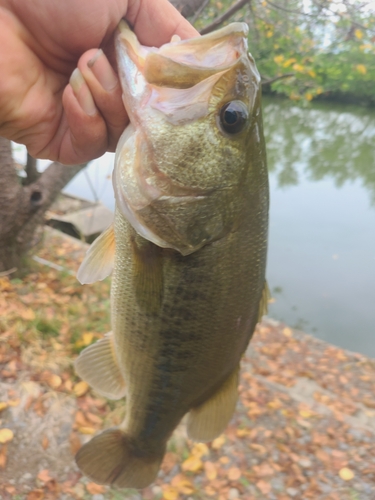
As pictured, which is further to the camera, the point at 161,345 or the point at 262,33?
the point at 262,33

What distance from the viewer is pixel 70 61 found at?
1.51 meters

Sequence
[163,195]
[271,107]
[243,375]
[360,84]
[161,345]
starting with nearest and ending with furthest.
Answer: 1. [163,195]
2. [161,345]
3. [243,375]
4. [271,107]
5. [360,84]

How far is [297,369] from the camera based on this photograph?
4586 mm

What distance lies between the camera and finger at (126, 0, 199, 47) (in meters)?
1.37

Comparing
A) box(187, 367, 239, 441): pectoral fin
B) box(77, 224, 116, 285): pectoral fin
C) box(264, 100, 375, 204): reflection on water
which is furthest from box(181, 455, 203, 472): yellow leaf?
box(264, 100, 375, 204): reflection on water

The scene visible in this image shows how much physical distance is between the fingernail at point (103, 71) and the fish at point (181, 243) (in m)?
0.07

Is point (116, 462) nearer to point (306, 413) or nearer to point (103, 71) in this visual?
point (103, 71)

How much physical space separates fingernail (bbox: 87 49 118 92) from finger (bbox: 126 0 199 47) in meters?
0.23

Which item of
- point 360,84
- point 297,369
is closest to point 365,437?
point 297,369

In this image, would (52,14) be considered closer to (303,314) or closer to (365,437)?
(365,437)

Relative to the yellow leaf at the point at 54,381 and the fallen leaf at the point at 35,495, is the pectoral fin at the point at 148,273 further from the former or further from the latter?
the yellow leaf at the point at 54,381

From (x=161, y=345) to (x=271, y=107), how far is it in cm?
1948

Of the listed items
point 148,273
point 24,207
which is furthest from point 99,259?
point 24,207

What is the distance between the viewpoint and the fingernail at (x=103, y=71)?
49.0 inches
